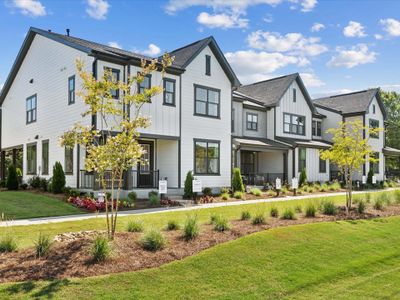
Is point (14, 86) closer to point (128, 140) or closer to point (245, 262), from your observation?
point (128, 140)

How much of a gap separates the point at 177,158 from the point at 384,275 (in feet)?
45.9

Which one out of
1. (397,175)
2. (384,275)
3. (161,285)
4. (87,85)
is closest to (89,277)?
(161,285)

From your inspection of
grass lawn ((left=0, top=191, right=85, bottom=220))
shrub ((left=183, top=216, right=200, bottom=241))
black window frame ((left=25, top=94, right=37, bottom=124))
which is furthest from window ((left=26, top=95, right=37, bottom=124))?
shrub ((left=183, top=216, right=200, bottom=241))

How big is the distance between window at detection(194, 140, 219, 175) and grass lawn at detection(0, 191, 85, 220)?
26.6 ft

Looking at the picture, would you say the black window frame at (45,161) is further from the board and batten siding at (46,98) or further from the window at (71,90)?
the window at (71,90)

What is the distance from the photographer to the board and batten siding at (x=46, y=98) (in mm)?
20500

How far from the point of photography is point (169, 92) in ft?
68.8

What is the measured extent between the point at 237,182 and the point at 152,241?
1506 centimetres

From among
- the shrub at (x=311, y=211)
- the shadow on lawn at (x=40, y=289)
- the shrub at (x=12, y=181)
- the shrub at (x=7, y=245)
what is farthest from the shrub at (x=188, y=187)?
the shadow on lawn at (x=40, y=289)

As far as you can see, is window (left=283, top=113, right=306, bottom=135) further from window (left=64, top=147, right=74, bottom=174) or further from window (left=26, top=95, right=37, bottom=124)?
window (left=26, top=95, right=37, bottom=124)

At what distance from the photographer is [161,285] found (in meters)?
6.79

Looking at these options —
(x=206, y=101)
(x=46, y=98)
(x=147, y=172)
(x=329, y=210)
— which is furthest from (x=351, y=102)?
(x=46, y=98)

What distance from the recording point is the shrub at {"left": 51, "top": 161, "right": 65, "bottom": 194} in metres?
19.5

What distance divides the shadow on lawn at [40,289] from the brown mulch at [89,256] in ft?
0.71
